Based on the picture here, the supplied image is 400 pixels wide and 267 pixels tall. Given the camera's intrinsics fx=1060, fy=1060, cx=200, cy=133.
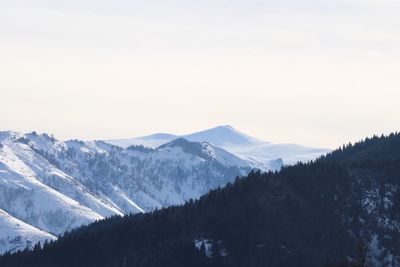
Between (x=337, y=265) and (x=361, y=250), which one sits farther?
(x=337, y=265)

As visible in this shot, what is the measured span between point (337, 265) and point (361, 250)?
7219 millimetres

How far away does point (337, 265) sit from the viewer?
338 ft

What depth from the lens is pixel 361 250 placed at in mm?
96188
